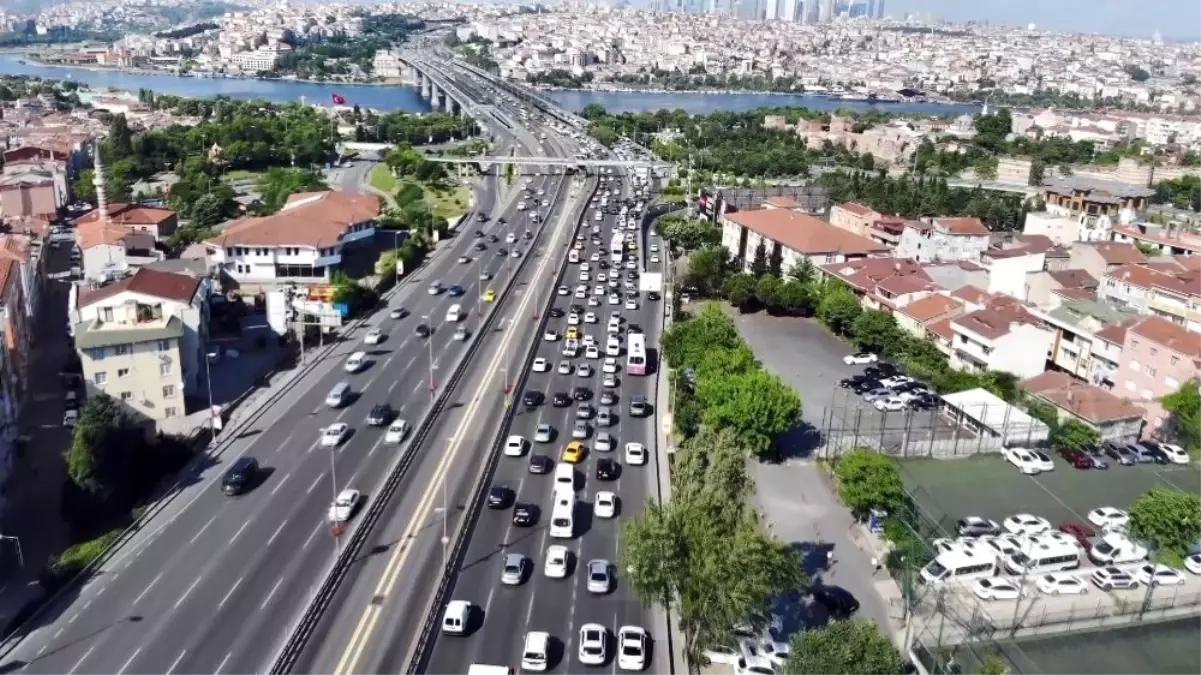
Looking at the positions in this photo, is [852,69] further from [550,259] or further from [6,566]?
[6,566]

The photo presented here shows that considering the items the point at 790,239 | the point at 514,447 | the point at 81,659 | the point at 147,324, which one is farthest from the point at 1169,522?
the point at 147,324

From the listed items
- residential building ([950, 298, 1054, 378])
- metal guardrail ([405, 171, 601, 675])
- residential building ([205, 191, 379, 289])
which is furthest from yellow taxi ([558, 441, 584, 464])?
residential building ([205, 191, 379, 289])

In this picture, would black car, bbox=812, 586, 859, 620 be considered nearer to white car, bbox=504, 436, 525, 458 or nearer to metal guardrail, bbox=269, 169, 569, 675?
white car, bbox=504, 436, 525, 458

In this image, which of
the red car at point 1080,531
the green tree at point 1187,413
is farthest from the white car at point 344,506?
the green tree at point 1187,413

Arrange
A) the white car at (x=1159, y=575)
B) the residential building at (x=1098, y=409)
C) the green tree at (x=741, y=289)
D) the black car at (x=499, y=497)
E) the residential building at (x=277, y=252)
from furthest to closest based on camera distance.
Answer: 1. the residential building at (x=277, y=252)
2. the green tree at (x=741, y=289)
3. the residential building at (x=1098, y=409)
4. the black car at (x=499, y=497)
5. the white car at (x=1159, y=575)

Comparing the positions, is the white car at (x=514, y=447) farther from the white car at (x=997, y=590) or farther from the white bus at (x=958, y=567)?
the white car at (x=997, y=590)

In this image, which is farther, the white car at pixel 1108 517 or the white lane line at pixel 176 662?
the white car at pixel 1108 517

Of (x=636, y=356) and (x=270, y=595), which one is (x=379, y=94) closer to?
(x=636, y=356)
